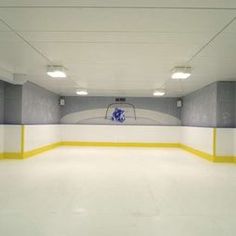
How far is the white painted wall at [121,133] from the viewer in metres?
12.9

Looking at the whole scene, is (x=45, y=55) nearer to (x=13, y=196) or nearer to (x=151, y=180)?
(x=13, y=196)

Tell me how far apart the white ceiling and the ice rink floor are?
2521 mm

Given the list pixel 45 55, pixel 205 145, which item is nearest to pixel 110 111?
pixel 205 145

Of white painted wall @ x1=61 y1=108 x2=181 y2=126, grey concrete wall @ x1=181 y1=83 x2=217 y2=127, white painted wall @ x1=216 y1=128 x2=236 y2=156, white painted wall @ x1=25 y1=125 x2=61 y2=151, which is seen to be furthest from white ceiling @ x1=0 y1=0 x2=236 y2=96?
white painted wall @ x1=61 y1=108 x2=181 y2=126

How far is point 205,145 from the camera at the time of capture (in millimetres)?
8922

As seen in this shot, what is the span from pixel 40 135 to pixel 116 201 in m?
6.52

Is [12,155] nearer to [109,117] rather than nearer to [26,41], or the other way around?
[26,41]

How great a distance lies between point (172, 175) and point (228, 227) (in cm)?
298

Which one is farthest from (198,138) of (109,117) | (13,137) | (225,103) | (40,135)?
(13,137)

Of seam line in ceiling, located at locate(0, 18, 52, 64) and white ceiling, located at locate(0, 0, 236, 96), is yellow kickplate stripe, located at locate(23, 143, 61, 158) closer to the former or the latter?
white ceiling, located at locate(0, 0, 236, 96)

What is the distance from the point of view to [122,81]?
28.2ft

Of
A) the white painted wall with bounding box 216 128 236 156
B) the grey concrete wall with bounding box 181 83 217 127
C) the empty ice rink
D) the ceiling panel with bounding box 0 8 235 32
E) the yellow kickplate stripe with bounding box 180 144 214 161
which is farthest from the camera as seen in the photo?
the grey concrete wall with bounding box 181 83 217 127

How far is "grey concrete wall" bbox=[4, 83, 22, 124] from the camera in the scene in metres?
8.27

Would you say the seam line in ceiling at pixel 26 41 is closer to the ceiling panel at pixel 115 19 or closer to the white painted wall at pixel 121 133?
the ceiling panel at pixel 115 19
